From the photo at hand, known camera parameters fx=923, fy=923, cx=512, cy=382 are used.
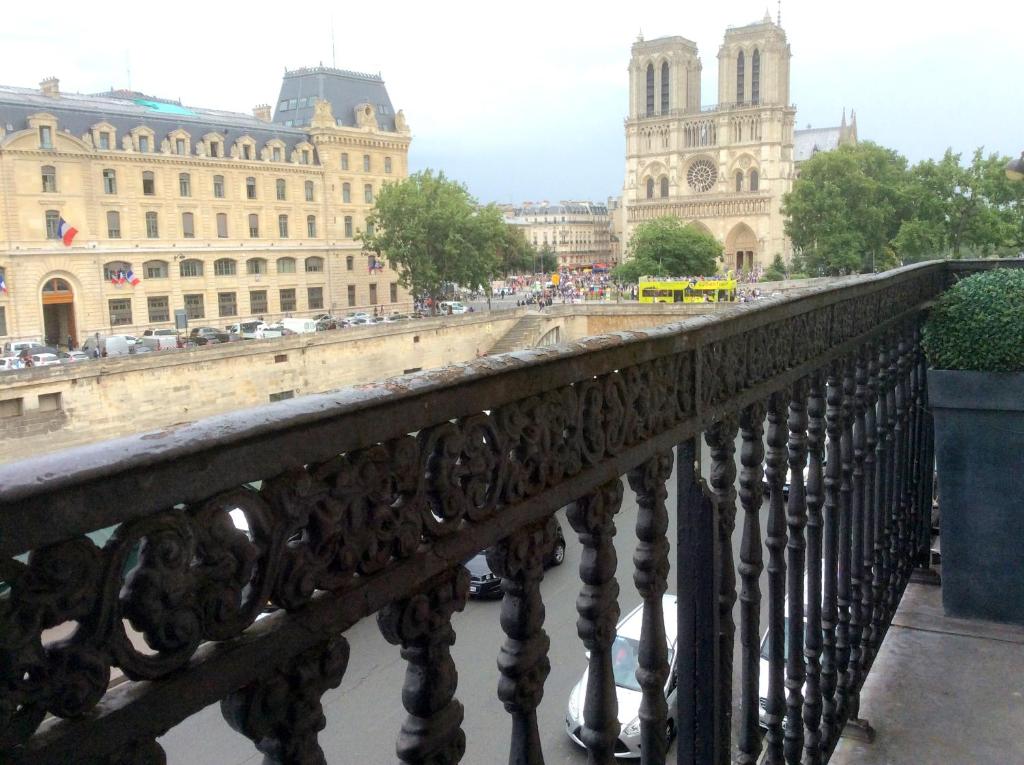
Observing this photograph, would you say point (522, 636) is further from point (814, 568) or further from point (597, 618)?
point (814, 568)

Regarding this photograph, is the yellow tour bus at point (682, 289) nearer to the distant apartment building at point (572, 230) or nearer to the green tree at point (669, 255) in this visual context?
the green tree at point (669, 255)

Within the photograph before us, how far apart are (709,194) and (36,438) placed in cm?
5748

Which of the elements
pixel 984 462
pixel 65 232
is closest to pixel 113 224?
pixel 65 232

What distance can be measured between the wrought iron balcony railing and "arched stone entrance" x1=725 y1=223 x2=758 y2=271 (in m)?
68.9

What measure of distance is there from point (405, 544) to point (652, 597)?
0.89 meters

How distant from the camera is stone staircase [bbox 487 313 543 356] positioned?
113 feet

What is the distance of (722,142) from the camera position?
69.1 metres

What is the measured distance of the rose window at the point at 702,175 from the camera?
70688 mm

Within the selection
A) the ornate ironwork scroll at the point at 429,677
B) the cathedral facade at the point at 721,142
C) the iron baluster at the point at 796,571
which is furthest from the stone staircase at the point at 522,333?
the cathedral facade at the point at 721,142

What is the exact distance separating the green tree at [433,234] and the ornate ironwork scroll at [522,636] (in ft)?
121

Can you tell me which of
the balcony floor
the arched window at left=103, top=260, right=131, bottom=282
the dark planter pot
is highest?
the arched window at left=103, top=260, right=131, bottom=282

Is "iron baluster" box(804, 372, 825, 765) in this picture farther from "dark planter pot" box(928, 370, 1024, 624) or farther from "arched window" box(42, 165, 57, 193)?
"arched window" box(42, 165, 57, 193)

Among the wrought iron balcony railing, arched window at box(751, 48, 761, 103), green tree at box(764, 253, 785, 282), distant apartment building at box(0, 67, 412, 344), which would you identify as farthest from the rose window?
the wrought iron balcony railing

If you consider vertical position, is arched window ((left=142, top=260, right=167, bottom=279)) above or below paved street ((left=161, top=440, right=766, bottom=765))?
above
